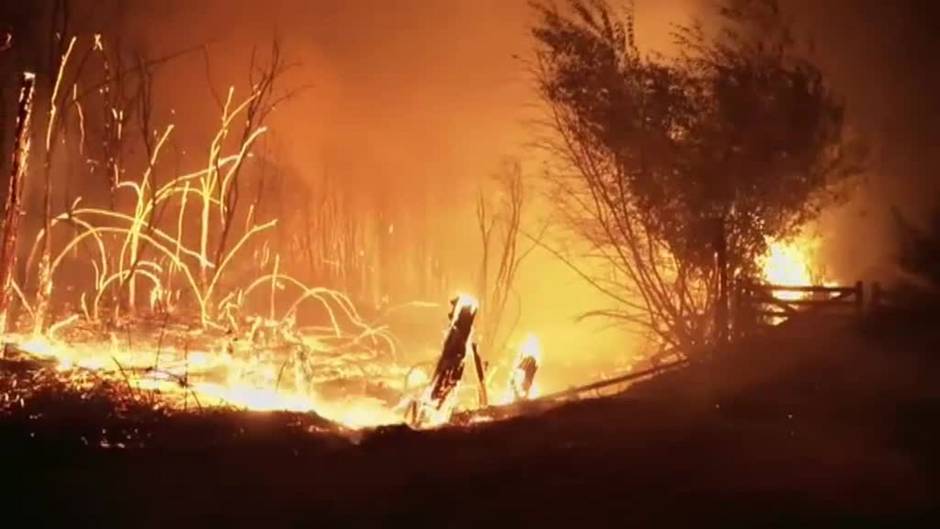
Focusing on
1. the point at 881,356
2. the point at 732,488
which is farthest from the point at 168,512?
the point at 881,356

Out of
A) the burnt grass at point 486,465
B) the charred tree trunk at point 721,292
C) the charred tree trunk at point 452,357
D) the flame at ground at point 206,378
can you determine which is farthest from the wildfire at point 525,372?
the burnt grass at point 486,465

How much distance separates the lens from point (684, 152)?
22031 mm

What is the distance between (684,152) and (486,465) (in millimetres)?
13149

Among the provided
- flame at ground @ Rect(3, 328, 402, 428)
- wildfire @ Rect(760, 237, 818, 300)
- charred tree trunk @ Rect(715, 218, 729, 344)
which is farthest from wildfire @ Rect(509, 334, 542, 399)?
wildfire @ Rect(760, 237, 818, 300)

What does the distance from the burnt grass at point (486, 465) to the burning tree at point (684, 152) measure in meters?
7.96

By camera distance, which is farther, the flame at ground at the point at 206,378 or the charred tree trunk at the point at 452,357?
the charred tree trunk at the point at 452,357

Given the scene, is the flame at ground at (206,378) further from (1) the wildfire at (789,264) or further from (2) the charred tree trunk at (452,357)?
(1) the wildfire at (789,264)

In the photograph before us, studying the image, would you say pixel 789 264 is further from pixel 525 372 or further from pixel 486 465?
pixel 486 465

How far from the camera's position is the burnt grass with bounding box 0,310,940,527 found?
352 inches

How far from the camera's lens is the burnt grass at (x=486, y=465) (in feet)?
29.4

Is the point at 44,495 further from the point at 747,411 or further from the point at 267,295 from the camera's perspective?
the point at 267,295

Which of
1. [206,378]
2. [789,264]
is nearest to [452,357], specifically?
[206,378]

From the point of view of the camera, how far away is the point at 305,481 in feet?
32.1

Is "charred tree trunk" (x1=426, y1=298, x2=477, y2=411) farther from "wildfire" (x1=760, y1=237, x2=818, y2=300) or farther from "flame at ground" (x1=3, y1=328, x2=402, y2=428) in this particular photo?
"wildfire" (x1=760, y1=237, x2=818, y2=300)
